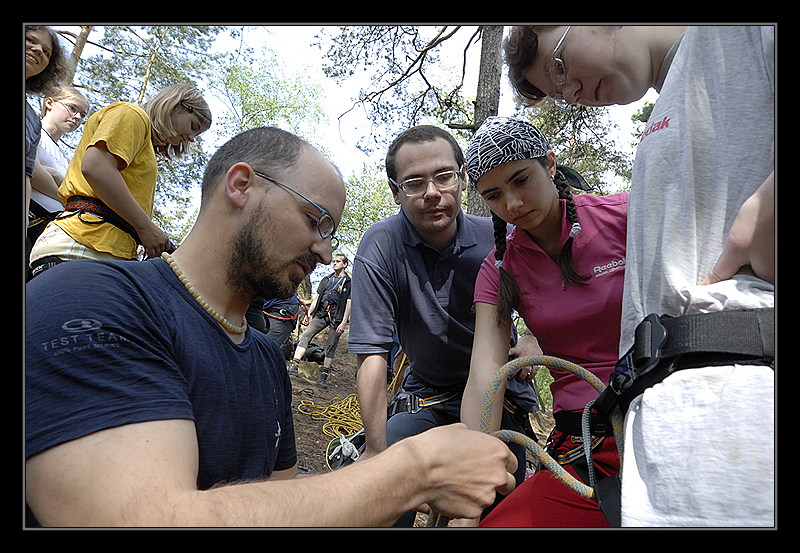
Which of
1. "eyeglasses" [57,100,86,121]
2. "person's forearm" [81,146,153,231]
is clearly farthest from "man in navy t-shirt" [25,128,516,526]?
"eyeglasses" [57,100,86,121]

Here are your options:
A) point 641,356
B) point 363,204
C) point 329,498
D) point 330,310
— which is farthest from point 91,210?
point 363,204

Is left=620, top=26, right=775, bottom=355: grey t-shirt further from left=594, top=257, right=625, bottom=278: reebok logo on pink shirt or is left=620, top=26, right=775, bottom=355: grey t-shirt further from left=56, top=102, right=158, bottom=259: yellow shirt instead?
left=56, top=102, right=158, bottom=259: yellow shirt

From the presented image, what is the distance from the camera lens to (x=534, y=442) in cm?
156

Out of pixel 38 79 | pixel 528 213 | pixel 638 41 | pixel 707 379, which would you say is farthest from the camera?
pixel 38 79

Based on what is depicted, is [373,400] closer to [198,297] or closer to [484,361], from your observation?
[484,361]

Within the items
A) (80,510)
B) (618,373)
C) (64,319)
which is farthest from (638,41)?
(80,510)

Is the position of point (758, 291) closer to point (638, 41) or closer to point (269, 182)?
point (638, 41)

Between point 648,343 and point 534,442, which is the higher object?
point 648,343

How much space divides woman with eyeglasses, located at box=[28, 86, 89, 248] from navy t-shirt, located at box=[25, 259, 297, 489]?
7.18ft

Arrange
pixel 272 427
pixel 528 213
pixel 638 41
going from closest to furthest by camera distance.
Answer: pixel 638 41 → pixel 272 427 → pixel 528 213

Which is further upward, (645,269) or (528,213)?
(528,213)

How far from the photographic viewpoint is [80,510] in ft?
3.21

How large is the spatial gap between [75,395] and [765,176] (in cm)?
144

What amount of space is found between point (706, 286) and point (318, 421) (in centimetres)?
693
